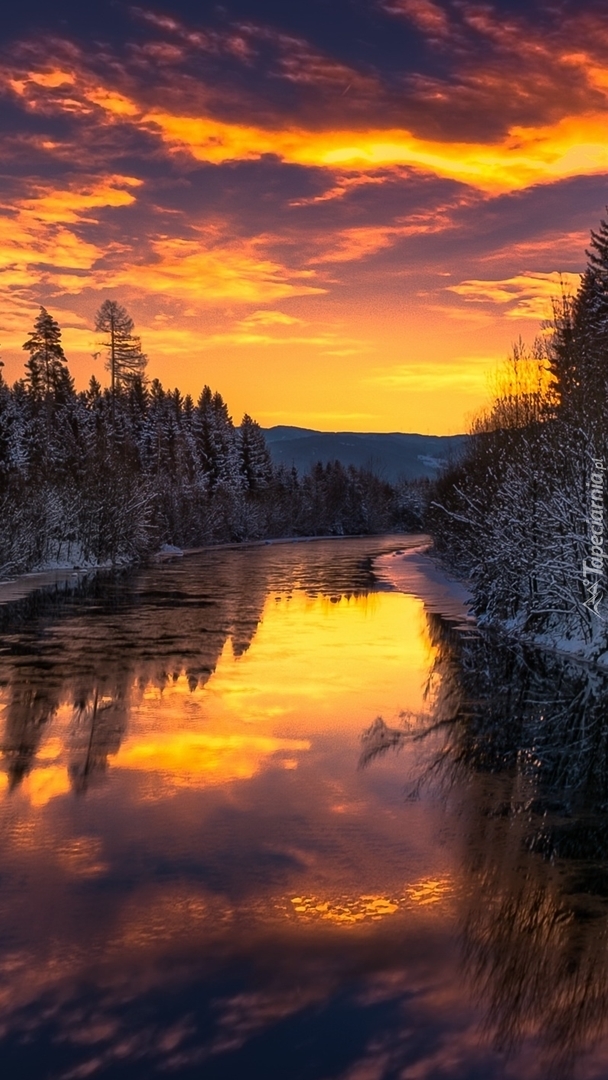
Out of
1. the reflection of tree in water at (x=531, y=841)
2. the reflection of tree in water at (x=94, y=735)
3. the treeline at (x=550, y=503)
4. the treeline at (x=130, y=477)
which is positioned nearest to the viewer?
the reflection of tree in water at (x=531, y=841)

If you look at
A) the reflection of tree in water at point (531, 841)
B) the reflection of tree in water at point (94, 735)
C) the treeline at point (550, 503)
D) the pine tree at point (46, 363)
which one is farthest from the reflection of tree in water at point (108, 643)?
the pine tree at point (46, 363)

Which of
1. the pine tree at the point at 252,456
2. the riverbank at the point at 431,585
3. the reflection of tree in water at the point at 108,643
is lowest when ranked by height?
the riverbank at the point at 431,585

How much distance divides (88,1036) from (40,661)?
13.4 metres

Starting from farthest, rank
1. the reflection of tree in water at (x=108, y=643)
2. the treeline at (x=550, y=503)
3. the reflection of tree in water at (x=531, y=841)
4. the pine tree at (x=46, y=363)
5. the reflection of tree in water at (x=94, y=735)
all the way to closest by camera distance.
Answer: the pine tree at (x=46, y=363)
the treeline at (x=550, y=503)
the reflection of tree in water at (x=108, y=643)
the reflection of tree in water at (x=94, y=735)
the reflection of tree in water at (x=531, y=841)

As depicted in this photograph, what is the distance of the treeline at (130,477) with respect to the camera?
48.7 m

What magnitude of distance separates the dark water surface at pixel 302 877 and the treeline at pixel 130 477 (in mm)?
28003

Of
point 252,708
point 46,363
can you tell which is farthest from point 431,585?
point 46,363

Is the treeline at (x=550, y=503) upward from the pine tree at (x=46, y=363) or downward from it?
downward

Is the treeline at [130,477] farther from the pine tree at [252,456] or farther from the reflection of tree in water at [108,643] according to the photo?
the reflection of tree in water at [108,643]

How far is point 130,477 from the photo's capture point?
57.4 m

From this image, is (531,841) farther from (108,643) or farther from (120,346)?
(120,346)

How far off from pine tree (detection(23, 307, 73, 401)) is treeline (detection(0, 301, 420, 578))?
10 centimetres

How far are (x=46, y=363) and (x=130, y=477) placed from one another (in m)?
42.1

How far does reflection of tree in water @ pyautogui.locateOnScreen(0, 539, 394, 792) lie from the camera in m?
12.1
